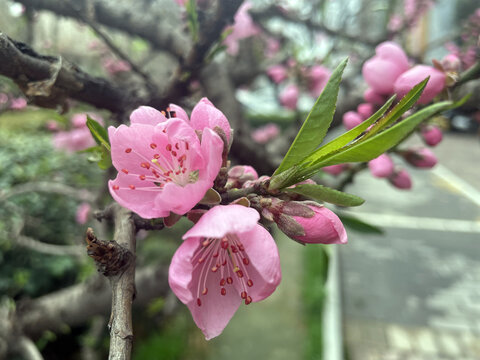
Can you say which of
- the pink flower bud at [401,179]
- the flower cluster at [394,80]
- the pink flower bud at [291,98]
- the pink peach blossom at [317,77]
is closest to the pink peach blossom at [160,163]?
the flower cluster at [394,80]

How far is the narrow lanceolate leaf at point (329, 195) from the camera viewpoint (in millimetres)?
521

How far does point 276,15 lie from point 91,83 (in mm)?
1977

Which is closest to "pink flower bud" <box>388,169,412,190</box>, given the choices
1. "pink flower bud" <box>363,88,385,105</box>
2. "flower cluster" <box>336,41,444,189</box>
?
"flower cluster" <box>336,41,444,189</box>

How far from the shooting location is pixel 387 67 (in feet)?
2.87

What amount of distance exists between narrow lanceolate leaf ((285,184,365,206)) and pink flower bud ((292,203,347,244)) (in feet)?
0.08

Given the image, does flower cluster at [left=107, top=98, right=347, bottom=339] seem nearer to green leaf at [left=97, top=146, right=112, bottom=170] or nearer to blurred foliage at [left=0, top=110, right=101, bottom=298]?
green leaf at [left=97, top=146, right=112, bottom=170]

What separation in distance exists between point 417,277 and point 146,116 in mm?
5281

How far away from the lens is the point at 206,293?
1.98 feet

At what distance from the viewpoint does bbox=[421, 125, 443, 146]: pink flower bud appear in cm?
110

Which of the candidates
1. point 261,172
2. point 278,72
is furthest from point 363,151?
point 278,72

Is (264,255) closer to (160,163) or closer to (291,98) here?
(160,163)

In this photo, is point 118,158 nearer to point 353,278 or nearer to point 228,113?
point 228,113

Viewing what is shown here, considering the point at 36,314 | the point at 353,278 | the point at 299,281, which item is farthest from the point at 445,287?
the point at 36,314

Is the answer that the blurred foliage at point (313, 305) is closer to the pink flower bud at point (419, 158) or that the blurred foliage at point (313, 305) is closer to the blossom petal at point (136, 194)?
the pink flower bud at point (419, 158)
